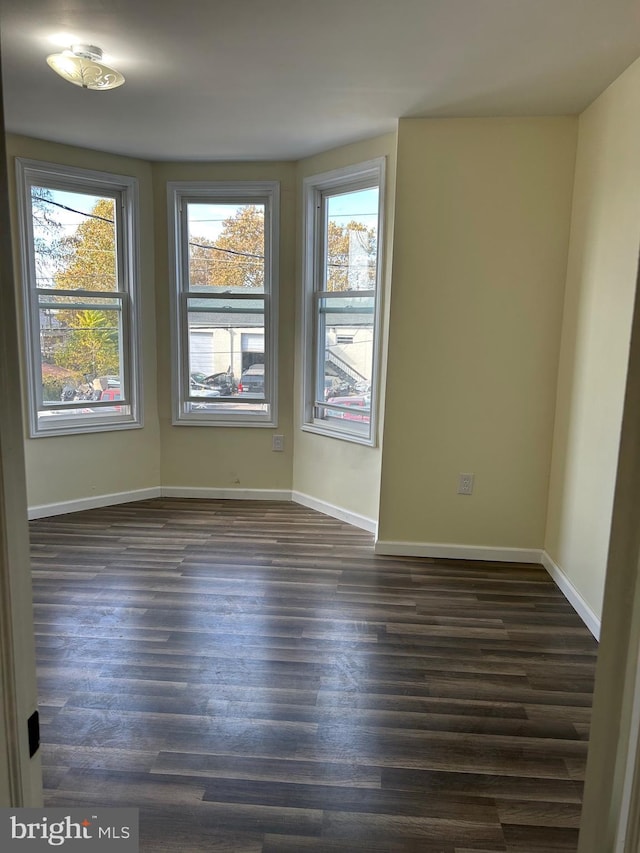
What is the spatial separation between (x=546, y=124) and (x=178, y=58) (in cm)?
200

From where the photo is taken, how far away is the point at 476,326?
3383mm

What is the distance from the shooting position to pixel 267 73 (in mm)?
2686

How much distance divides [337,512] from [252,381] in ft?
4.15

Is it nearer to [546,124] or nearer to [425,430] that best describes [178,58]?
[546,124]

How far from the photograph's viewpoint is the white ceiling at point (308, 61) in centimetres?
213

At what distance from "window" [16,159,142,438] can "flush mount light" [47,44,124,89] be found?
4.92 ft

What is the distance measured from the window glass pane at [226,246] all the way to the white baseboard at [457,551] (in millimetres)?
2248

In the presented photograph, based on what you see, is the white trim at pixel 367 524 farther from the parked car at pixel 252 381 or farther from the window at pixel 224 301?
the parked car at pixel 252 381

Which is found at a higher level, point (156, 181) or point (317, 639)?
point (156, 181)

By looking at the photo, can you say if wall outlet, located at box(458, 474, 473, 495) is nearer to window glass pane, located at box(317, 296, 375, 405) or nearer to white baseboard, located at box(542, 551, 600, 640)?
white baseboard, located at box(542, 551, 600, 640)

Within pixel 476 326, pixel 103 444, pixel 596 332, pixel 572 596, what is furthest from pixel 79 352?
pixel 572 596

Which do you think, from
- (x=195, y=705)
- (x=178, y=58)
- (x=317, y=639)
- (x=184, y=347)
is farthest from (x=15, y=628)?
(x=184, y=347)

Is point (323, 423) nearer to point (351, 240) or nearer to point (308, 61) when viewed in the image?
point (351, 240)

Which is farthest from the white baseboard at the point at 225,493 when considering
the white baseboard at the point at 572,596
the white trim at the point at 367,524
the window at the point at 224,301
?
the white baseboard at the point at 572,596
